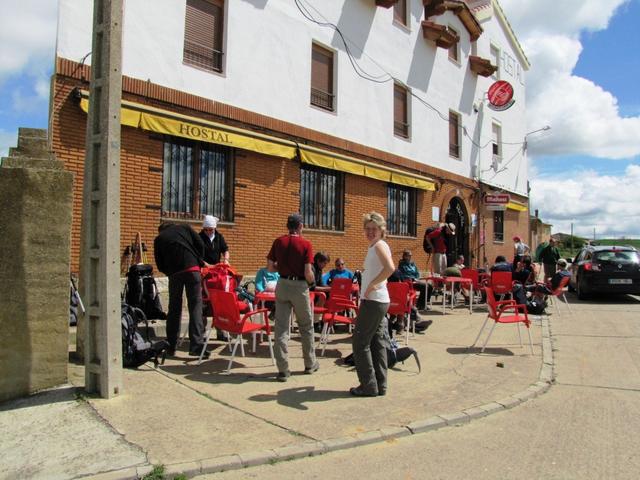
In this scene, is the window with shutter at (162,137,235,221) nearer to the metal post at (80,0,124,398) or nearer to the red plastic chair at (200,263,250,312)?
the red plastic chair at (200,263,250,312)

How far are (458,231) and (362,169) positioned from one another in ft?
24.2

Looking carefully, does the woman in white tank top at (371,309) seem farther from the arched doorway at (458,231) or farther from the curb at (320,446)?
the arched doorway at (458,231)

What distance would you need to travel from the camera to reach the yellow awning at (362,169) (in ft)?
38.8

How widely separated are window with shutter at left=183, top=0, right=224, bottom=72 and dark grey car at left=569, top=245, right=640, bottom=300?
1080 cm

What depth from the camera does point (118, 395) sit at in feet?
15.7

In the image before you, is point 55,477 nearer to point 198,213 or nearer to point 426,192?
point 198,213

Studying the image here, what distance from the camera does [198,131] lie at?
9.46 meters

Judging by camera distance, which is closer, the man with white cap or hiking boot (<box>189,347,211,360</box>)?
hiking boot (<box>189,347,211,360</box>)

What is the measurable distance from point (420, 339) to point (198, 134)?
5.31 metres

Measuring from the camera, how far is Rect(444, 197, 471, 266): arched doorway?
1866cm

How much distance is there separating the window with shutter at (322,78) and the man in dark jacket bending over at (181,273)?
277 inches

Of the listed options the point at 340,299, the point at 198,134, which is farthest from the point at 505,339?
the point at 198,134

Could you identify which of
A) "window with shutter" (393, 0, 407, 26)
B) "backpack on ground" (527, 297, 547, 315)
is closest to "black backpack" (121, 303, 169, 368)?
"backpack on ground" (527, 297, 547, 315)

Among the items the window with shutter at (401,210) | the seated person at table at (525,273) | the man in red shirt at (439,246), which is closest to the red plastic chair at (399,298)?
the seated person at table at (525,273)
